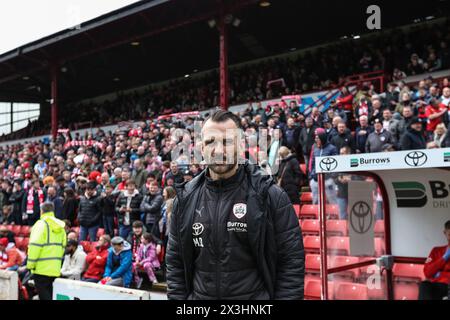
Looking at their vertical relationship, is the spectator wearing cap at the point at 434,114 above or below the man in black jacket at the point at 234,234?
above

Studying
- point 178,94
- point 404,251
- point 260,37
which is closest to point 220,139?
point 404,251

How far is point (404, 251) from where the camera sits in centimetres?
629

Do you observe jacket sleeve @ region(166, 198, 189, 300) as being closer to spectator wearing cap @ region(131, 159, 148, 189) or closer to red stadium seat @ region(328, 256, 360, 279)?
red stadium seat @ region(328, 256, 360, 279)

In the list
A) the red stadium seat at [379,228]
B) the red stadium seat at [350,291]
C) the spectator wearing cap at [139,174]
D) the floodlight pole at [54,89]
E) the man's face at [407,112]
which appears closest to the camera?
the red stadium seat at [350,291]

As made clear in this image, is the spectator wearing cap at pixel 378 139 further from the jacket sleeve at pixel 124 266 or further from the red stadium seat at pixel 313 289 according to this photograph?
the jacket sleeve at pixel 124 266

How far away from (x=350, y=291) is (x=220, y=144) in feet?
14.1

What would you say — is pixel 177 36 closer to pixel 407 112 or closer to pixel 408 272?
pixel 407 112

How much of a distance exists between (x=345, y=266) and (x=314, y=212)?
10.6 feet

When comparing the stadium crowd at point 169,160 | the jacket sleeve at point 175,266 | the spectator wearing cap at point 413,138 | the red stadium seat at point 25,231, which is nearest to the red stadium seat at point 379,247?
the stadium crowd at point 169,160

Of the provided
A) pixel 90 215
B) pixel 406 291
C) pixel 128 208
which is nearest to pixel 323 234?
pixel 406 291

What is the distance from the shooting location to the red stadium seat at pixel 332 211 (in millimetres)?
5502

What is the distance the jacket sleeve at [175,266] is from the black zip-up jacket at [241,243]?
27mm

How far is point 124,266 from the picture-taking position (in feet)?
25.9

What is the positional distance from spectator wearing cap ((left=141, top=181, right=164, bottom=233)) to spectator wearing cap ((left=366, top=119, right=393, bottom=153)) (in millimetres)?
3749
